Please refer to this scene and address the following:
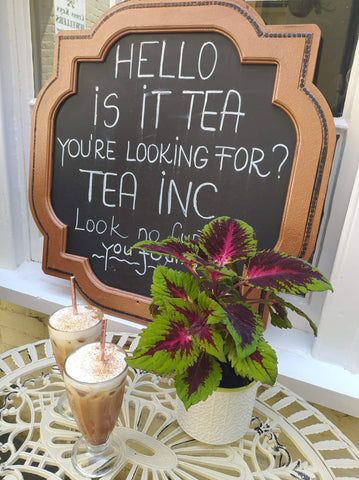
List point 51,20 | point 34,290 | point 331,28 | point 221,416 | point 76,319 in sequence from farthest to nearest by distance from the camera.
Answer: point 34,290 < point 51,20 < point 331,28 < point 76,319 < point 221,416

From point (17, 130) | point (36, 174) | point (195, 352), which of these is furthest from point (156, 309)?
point (17, 130)

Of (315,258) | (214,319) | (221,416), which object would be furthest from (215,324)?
(315,258)

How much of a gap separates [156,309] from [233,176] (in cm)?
44

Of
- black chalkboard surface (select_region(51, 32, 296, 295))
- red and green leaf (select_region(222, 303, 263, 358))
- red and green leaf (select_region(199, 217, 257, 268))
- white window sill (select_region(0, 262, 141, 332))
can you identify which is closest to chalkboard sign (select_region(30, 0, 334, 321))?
black chalkboard surface (select_region(51, 32, 296, 295))

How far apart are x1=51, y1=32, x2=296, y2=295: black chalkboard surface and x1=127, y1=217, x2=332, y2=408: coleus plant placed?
1.04ft

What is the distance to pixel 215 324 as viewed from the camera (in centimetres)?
64

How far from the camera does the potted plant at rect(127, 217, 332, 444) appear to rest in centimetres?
59

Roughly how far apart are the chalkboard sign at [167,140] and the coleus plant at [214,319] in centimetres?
31

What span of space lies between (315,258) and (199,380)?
0.64m

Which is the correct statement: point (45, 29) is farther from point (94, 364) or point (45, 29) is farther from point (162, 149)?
point (94, 364)

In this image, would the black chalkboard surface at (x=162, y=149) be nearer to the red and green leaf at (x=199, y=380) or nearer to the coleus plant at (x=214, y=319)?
the coleus plant at (x=214, y=319)

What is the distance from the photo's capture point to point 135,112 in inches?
41.0

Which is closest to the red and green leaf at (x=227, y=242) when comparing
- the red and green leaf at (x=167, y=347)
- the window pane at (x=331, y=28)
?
the red and green leaf at (x=167, y=347)

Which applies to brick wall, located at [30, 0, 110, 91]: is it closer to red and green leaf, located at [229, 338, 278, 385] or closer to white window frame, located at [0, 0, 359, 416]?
white window frame, located at [0, 0, 359, 416]
